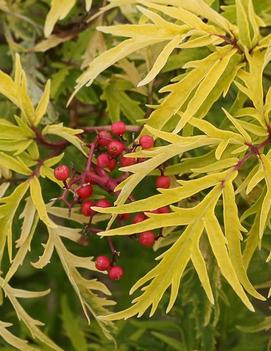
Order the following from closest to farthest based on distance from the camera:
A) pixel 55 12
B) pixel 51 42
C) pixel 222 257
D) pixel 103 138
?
pixel 222 257
pixel 103 138
pixel 55 12
pixel 51 42

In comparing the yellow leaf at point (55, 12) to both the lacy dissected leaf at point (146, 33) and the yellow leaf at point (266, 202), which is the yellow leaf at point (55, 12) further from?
the yellow leaf at point (266, 202)

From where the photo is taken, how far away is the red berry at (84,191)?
93cm

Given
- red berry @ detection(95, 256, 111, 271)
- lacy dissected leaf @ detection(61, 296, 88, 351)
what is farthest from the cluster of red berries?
lacy dissected leaf @ detection(61, 296, 88, 351)

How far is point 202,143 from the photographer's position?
853 millimetres

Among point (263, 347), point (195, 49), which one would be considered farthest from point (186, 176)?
point (263, 347)

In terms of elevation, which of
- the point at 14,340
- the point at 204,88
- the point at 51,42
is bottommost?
the point at 14,340

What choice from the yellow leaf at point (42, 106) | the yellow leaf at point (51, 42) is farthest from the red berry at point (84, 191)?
the yellow leaf at point (51, 42)

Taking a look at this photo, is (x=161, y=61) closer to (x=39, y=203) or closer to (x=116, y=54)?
(x=116, y=54)

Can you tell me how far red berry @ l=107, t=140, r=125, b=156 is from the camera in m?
0.92

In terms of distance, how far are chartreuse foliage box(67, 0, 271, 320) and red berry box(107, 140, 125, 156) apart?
1.3 inches

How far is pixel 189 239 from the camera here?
0.86 meters

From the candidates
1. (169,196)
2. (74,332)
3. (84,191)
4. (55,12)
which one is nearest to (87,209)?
(84,191)

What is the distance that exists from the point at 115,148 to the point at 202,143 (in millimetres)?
110

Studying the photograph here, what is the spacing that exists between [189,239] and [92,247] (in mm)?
576
